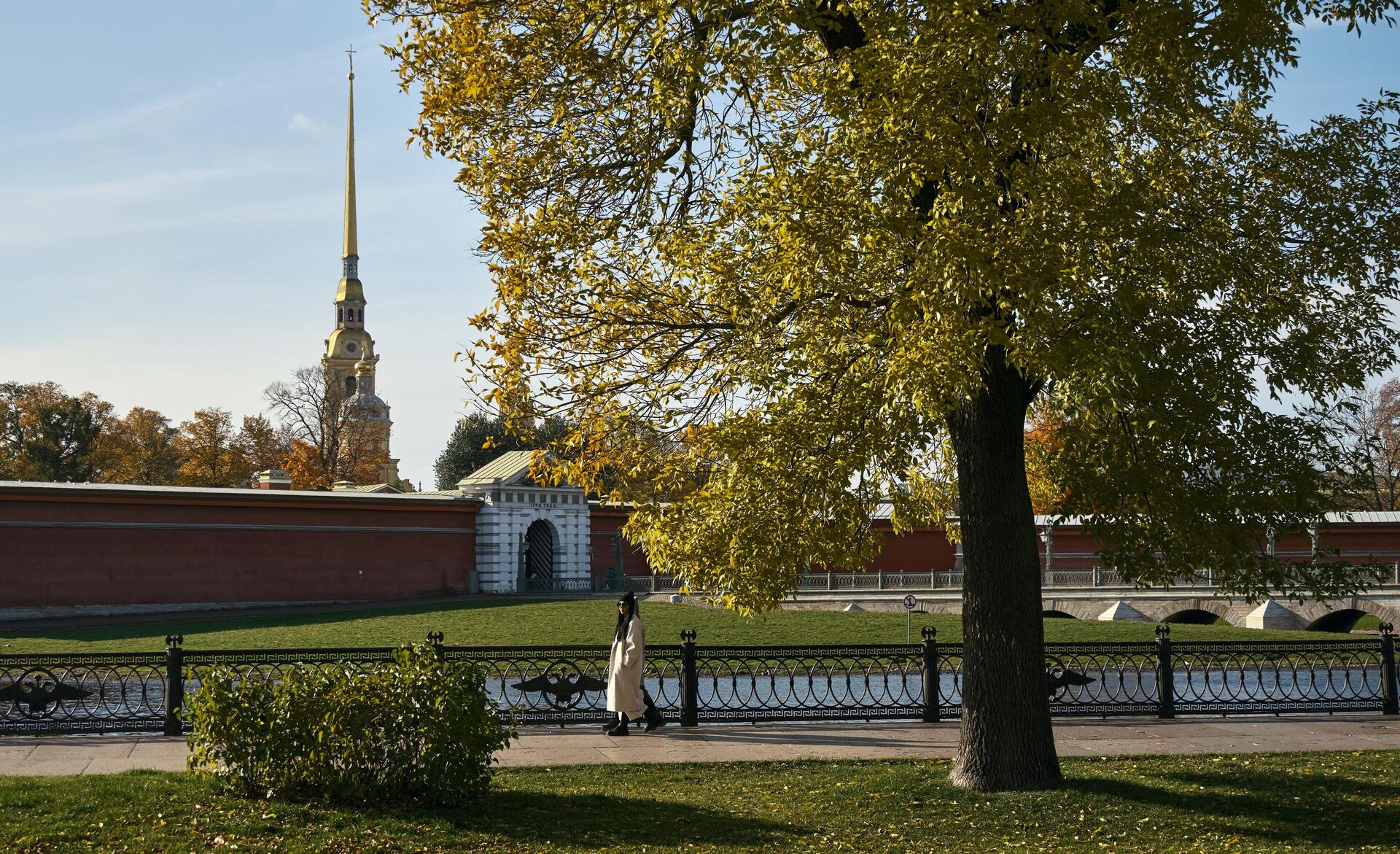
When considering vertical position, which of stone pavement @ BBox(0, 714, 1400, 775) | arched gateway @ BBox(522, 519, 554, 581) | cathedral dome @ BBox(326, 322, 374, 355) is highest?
cathedral dome @ BBox(326, 322, 374, 355)

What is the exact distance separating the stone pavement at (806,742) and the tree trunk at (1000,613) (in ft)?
6.83

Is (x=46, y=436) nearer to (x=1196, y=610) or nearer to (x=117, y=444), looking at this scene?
(x=117, y=444)

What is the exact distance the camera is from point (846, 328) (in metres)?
9.66

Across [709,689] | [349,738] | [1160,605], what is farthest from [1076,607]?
[349,738]

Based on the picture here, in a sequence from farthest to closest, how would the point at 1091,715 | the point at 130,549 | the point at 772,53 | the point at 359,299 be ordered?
1. the point at 359,299
2. the point at 130,549
3. the point at 1091,715
4. the point at 772,53

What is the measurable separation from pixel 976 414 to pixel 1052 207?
93.8 inches

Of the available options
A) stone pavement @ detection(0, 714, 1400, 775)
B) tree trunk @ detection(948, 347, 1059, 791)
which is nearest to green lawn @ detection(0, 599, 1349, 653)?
stone pavement @ detection(0, 714, 1400, 775)

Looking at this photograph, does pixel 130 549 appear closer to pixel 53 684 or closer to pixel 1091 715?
pixel 53 684

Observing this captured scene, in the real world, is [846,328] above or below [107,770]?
above

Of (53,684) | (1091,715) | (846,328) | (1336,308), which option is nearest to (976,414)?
(846,328)

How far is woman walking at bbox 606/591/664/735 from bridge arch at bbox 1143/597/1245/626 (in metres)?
28.2

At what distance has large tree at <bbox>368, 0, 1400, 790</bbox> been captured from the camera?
838 centimetres

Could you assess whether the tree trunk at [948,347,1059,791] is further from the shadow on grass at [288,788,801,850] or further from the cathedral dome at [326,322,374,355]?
the cathedral dome at [326,322,374,355]

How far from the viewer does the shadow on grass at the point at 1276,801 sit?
28.5 ft
